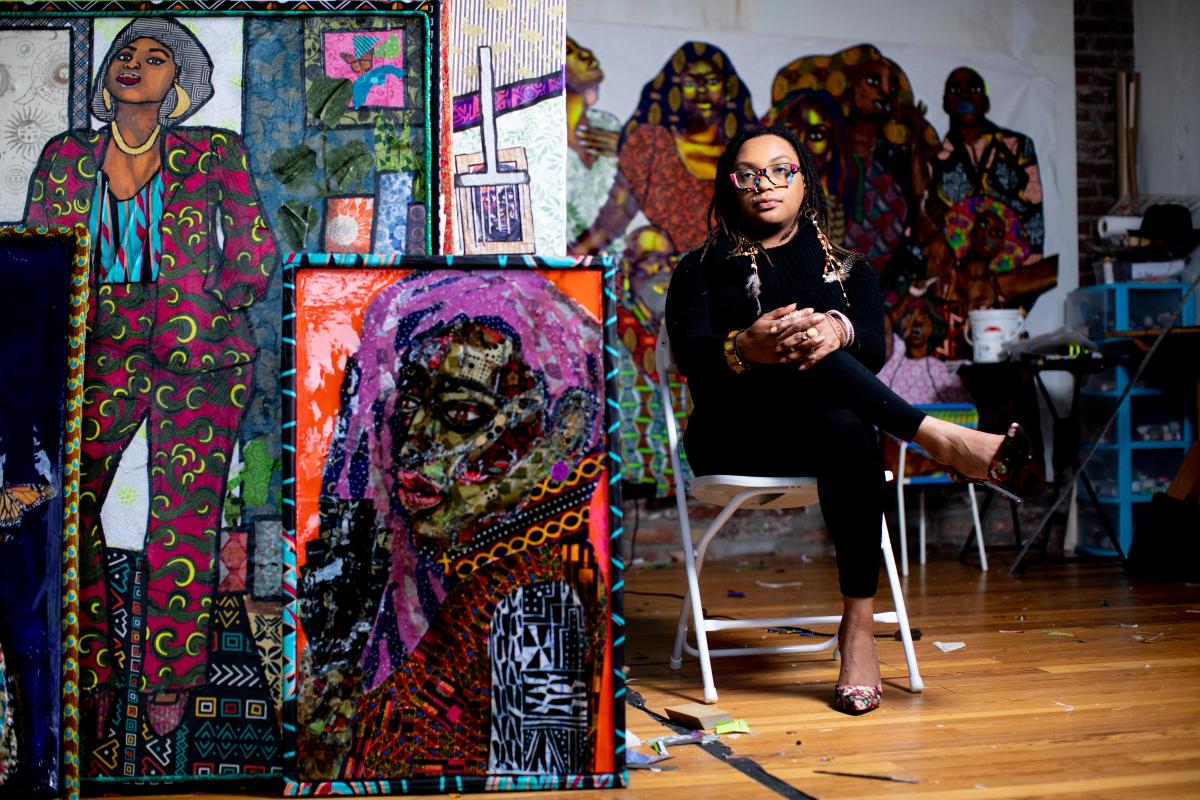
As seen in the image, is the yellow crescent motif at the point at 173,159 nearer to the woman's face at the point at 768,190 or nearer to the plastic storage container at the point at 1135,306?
the woman's face at the point at 768,190

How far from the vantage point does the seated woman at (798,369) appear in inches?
90.5

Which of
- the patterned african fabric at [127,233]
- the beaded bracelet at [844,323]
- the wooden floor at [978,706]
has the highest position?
the patterned african fabric at [127,233]

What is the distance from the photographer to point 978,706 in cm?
224

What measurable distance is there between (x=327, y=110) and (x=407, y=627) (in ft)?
2.93

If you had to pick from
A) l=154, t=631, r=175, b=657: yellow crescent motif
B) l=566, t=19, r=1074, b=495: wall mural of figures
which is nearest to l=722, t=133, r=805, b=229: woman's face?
l=154, t=631, r=175, b=657: yellow crescent motif

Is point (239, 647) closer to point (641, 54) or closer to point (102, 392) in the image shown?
point (102, 392)

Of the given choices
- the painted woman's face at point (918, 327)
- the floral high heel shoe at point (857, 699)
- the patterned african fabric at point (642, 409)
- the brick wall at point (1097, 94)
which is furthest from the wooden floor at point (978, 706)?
the brick wall at point (1097, 94)

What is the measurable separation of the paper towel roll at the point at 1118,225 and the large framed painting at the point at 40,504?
455 cm

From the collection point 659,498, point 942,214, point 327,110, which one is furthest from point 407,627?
point 942,214

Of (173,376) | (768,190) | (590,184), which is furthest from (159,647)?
(590,184)

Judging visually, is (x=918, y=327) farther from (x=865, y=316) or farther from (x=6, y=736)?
(x=6, y=736)

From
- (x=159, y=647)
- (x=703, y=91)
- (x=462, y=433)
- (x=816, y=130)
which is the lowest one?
(x=159, y=647)

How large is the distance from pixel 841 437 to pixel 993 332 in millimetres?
2936

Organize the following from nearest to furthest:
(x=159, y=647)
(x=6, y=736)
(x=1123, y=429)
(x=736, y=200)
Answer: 1. (x=6, y=736)
2. (x=159, y=647)
3. (x=736, y=200)
4. (x=1123, y=429)
